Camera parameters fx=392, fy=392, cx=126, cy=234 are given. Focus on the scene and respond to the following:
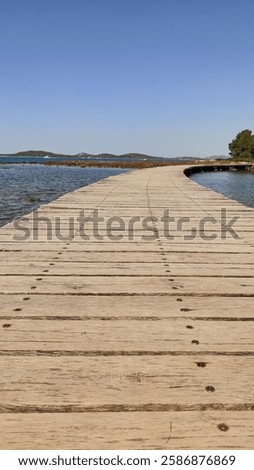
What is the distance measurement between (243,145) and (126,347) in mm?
111597

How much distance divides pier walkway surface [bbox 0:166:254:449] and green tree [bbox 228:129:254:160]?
344ft

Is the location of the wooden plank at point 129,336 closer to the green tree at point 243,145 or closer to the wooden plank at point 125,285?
the wooden plank at point 125,285

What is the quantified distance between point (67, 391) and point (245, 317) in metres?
1.43

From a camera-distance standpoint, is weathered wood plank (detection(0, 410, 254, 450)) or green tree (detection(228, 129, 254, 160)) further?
green tree (detection(228, 129, 254, 160))

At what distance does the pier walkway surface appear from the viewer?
1.62 metres

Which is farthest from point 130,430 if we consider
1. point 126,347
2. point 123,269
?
point 123,269

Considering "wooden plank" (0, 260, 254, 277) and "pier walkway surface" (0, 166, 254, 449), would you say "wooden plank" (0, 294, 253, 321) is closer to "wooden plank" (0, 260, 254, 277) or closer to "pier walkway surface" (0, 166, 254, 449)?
"pier walkway surface" (0, 166, 254, 449)

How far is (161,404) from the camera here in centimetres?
177

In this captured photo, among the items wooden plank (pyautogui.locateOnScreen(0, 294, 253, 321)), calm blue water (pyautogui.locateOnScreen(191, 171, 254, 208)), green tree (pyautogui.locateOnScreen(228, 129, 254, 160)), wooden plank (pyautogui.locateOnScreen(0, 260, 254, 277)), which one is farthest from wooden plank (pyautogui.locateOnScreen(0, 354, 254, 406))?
green tree (pyautogui.locateOnScreen(228, 129, 254, 160))

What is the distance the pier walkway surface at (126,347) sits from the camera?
63.9 inches

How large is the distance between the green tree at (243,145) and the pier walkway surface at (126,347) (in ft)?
344
